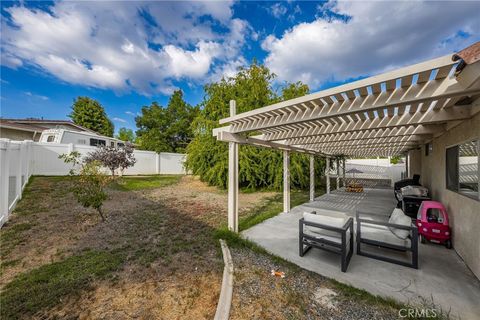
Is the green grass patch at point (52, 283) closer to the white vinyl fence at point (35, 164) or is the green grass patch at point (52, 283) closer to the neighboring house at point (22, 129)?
the white vinyl fence at point (35, 164)

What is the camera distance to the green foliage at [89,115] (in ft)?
92.4

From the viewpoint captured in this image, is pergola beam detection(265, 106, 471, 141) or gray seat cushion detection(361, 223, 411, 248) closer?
pergola beam detection(265, 106, 471, 141)

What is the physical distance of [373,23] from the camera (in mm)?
5742

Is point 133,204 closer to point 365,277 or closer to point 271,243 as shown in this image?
point 271,243

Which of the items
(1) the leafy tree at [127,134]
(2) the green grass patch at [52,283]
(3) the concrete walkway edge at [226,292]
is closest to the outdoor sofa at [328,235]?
(3) the concrete walkway edge at [226,292]

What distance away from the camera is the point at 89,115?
94.0 ft

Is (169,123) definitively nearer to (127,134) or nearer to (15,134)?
(15,134)

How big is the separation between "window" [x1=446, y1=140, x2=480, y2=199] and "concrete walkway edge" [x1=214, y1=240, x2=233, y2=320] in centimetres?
400

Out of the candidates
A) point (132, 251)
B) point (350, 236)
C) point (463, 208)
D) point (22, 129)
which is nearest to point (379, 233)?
point (350, 236)

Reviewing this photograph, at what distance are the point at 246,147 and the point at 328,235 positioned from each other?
29.0 ft

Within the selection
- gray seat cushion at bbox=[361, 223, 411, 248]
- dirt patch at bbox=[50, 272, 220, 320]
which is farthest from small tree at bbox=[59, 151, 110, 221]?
gray seat cushion at bbox=[361, 223, 411, 248]

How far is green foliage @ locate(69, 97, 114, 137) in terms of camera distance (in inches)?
1109

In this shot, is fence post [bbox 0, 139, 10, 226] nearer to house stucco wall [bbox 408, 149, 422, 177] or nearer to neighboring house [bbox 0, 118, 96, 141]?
neighboring house [bbox 0, 118, 96, 141]

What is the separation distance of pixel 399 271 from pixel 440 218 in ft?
6.55
